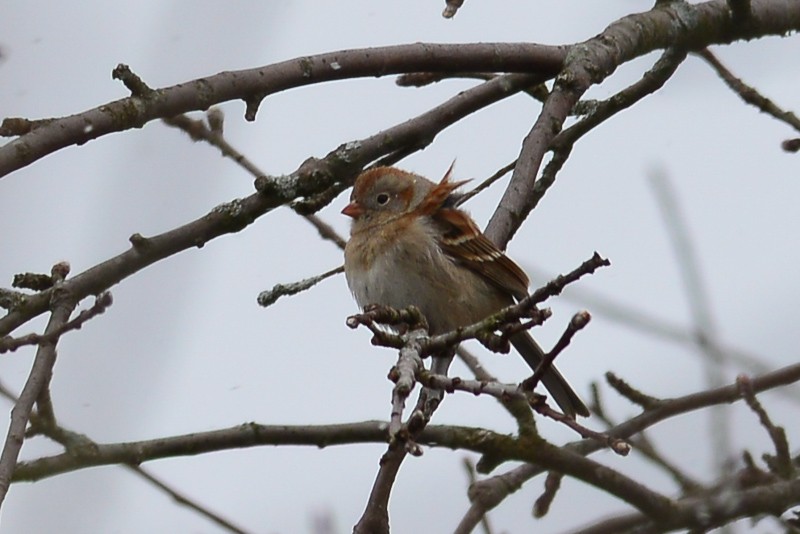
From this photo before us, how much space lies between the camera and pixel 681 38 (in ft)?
14.5

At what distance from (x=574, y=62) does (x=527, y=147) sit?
396 millimetres

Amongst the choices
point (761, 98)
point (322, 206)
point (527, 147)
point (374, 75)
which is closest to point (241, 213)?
point (322, 206)

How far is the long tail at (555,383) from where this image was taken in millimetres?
4957

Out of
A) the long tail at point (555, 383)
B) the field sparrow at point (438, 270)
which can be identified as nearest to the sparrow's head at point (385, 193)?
the field sparrow at point (438, 270)

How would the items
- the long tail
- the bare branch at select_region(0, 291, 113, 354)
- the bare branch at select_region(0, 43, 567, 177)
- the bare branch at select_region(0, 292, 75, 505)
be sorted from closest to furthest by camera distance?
the bare branch at select_region(0, 292, 75, 505) < the bare branch at select_region(0, 291, 113, 354) < the bare branch at select_region(0, 43, 567, 177) < the long tail

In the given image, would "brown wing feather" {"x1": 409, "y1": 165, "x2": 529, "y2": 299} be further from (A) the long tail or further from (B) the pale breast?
(A) the long tail

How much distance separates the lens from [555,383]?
4.97 meters

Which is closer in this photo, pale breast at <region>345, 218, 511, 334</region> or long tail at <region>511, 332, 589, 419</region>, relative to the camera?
pale breast at <region>345, 218, 511, 334</region>

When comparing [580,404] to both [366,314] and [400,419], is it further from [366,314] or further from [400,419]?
[400,419]

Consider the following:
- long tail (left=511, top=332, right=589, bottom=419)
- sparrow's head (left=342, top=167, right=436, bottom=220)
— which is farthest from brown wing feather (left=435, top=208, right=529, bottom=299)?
sparrow's head (left=342, top=167, right=436, bottom=220)

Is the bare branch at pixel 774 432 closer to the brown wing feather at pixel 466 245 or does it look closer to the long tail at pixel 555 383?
the brown wing feather at pixel 466 245

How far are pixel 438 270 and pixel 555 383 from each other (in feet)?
2.18

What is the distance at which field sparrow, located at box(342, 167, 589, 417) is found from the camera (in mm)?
4691

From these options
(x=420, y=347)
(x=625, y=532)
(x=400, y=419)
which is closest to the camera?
(x=400, y=419)
